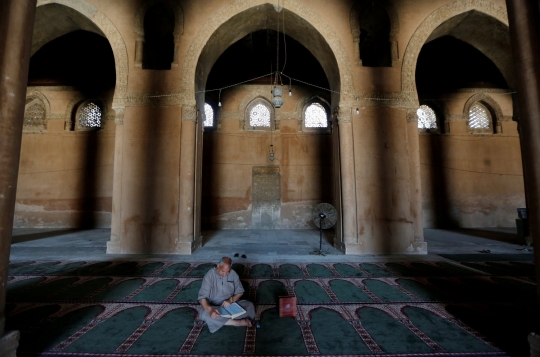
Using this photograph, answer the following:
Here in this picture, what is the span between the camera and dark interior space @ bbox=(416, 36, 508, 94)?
9992mm

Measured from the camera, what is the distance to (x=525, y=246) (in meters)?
6.80

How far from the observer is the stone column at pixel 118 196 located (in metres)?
6.04

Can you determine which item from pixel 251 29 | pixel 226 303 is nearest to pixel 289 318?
pixel 226 303

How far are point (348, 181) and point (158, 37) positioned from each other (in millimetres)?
6957

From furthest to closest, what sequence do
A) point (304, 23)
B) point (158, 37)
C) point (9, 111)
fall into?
point (158, 37) → point (304, 23) → point (9, 111)

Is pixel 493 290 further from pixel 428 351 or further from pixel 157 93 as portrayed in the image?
pixel 157 93

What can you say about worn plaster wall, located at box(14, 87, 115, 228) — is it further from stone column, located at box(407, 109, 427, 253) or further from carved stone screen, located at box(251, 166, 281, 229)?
stone column, located at box(407, 109, 427, 253)

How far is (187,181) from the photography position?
6270 millimetres

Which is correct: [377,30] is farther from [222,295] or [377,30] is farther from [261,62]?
[222,295]

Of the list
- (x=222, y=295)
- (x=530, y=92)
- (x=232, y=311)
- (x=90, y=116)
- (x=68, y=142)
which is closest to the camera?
(x=530, y=92)

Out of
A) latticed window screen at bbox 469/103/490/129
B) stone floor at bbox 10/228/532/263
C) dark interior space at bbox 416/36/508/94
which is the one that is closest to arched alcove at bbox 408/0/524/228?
dark interior space at bbox 416/36/508/94

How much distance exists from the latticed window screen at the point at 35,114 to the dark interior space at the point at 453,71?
15.9 metres

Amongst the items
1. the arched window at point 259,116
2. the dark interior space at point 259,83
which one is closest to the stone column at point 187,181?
the dark interior space at point 259,83

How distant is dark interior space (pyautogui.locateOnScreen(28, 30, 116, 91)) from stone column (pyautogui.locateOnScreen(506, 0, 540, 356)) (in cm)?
1172
